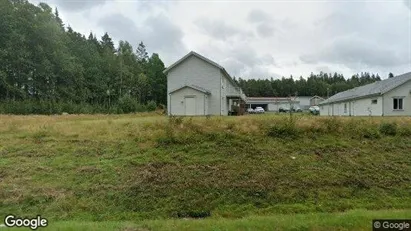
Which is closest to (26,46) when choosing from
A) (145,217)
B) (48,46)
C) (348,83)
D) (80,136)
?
(48,46)

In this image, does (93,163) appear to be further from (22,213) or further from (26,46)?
(26,46)

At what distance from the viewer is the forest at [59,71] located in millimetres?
48469

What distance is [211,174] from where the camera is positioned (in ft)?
36.8

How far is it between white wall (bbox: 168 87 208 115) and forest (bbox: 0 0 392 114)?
608 inches

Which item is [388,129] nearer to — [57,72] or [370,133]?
[370,133]

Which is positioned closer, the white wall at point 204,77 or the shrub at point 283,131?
the shrub at point 283,131

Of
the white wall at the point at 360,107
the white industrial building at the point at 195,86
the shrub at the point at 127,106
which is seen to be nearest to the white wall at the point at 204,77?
the white industrial building at the point at 195,86

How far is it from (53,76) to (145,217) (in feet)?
180

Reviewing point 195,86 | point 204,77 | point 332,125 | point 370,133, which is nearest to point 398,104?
point 204,77
